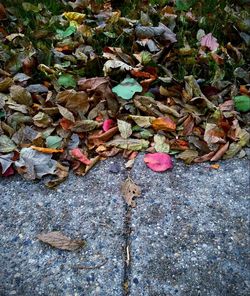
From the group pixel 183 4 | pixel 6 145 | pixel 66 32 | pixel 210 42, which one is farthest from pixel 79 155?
pixel 183 4

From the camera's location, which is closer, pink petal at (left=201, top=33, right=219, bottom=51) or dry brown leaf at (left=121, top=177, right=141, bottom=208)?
dry brown leaf at (left=121, top=177, right=141, bottom=208)

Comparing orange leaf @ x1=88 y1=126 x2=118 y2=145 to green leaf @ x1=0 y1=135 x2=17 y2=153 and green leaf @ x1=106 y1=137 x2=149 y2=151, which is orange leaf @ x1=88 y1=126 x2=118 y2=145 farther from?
green leaf @ x1=0 y1=135 x2=17 y2=153

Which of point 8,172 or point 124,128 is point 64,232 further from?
point 124,128

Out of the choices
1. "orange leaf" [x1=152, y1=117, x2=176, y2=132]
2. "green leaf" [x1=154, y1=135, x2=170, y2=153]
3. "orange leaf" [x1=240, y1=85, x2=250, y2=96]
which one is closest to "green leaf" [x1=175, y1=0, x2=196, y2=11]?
"orange leaf" [x1=240, y1=85, x2=250, y2=96]

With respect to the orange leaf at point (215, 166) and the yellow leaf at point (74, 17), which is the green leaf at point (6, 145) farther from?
the yellow leaf at point (74, 17)

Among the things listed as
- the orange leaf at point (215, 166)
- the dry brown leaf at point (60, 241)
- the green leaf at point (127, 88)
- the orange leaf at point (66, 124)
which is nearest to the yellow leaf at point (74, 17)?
the green leaf at point (127, 88)

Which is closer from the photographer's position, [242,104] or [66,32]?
[242,104]

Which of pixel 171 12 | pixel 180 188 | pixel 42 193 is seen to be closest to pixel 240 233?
pixel 180 188
